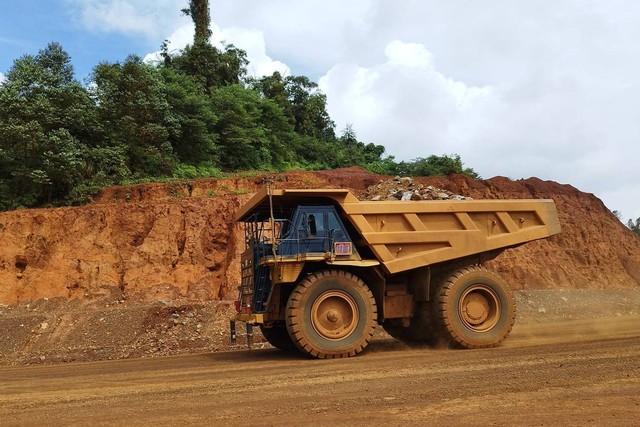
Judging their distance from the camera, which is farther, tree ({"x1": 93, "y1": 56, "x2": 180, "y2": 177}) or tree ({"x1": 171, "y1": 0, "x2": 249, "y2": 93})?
tree ({"x1": 171, "y1": 0, "x2": 249, "y2": 93})

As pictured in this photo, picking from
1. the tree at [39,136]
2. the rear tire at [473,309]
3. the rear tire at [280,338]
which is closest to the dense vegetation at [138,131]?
the tree at [39,136]

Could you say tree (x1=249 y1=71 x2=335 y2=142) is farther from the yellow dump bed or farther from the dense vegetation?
the yellow dump bed

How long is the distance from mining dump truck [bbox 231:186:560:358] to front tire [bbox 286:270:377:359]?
0.06 ft

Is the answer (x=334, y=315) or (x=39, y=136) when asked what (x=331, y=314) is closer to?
(x=334, y=315)

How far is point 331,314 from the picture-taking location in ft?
34.6

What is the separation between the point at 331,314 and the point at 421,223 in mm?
2529

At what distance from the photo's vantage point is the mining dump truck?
34.7ft

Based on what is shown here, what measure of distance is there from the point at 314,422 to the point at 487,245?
7202 mm

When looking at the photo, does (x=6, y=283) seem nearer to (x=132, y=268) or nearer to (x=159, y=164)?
(x=132, y=268)

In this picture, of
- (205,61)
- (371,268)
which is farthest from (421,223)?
(205,61)

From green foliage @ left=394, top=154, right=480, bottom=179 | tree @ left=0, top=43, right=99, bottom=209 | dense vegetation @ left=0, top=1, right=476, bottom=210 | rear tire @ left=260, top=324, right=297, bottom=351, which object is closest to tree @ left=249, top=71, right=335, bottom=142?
dense vegetation @ left=0, top=1, right=476, bottom=210

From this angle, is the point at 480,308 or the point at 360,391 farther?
the point at 480,308

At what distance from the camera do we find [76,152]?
75.3ft

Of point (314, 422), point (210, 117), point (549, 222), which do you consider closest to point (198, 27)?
point (210, 117)
